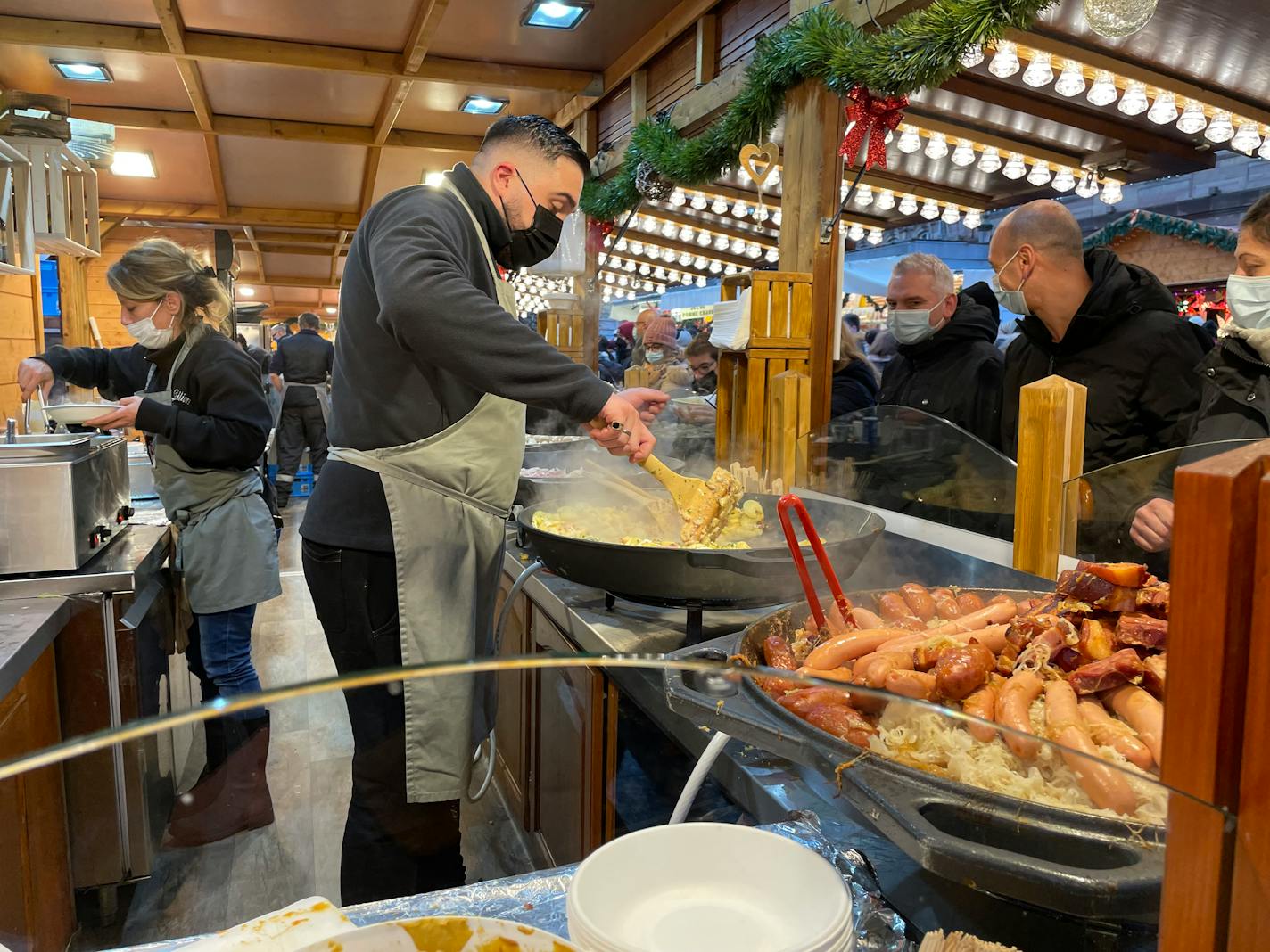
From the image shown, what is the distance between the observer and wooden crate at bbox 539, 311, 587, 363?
666 cm

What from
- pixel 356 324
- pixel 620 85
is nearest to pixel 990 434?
pixel 356 324

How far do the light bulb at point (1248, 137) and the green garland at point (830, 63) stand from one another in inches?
91.1

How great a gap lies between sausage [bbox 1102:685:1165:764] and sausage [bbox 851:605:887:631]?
1.18 ft

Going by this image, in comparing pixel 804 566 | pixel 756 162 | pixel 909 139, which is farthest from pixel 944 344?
pixel 804 566

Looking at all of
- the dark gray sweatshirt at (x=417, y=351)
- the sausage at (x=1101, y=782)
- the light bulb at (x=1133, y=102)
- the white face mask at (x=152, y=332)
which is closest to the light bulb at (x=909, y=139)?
the light bulb at (x=1133, y=102)

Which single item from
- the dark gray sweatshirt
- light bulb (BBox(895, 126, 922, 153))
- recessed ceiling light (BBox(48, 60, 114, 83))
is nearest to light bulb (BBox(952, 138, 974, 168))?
light bulb (BBox(895, 126, 922, 153))

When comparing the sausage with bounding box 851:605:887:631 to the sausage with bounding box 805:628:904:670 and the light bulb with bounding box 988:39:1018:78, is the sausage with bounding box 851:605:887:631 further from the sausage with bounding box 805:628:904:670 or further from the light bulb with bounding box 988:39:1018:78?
the light bulb with bounding box 988:39:1018:78

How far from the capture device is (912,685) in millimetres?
959

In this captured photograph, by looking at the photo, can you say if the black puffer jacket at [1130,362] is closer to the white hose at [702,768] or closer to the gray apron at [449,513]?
the gray apron at [449,513]

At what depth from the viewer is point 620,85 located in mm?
6203

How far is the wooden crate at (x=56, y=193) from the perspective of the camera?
4.89 m

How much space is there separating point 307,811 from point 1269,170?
1230 centimetres

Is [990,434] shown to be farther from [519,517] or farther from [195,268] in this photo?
[195,268]

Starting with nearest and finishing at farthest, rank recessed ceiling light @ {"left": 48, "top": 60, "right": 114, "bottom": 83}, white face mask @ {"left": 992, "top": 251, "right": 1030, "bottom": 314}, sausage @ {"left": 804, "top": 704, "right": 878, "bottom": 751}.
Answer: sausage @ {"left": 804, "top": 704, "right": 878, "bottom": 751} → white face mask @ {"left": 992, "top": 251, "right": 1030, "bottom": 314} → recessed ceiling light @ {"left": 48, "top": 60, "right": 114, "bottom": 83}
